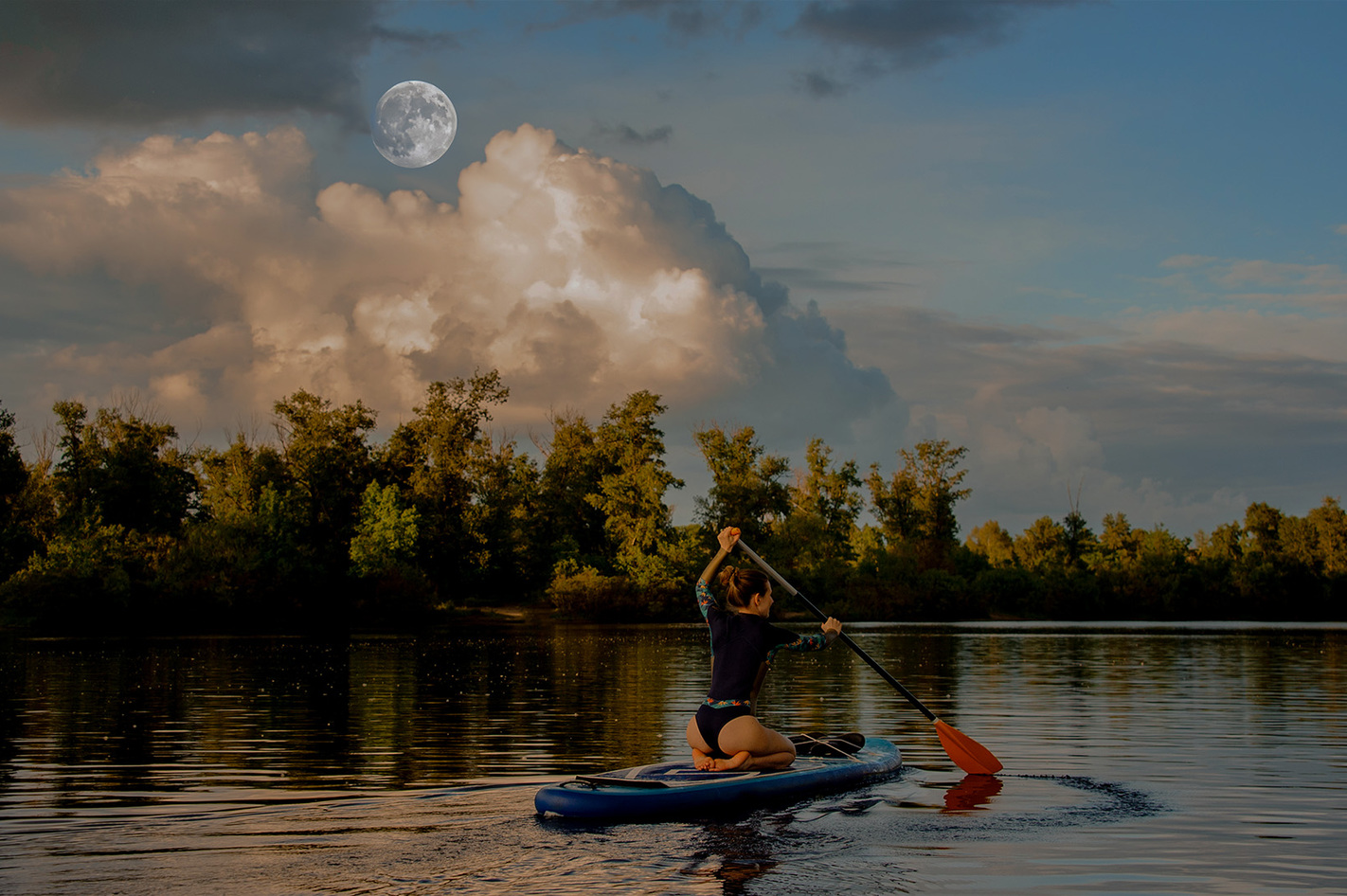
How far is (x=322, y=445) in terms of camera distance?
7806 centimetres

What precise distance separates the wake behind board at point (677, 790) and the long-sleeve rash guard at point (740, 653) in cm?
67

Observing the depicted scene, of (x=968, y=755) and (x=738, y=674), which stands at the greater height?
(x=738, y=674)

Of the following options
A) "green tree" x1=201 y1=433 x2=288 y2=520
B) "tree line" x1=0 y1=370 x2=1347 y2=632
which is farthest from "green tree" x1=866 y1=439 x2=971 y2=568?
"green tree" x1=201 y1=433 x2=288 y2=520

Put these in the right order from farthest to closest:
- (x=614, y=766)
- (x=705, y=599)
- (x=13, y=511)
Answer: (x=13, y=511), (x=614, y=766), (x=705, y=599)

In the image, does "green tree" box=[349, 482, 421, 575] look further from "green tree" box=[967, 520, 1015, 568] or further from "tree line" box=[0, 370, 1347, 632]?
"green tree" box=[967, 520, 1015, 568]

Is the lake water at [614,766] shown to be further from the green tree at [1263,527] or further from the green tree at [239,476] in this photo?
the green tree at [1263,527]

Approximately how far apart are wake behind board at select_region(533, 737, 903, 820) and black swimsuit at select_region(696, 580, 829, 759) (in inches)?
18.2

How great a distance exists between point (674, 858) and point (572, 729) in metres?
9.09

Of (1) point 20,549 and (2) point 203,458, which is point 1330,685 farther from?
(2) point 203,458

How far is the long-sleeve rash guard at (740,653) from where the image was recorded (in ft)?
33.7

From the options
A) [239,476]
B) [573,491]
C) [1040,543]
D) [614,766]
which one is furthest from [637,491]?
[614,766]

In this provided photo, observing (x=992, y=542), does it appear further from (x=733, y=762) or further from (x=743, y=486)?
(x=733, y=762)

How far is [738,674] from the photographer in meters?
10.3

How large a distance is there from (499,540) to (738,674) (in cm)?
7175
